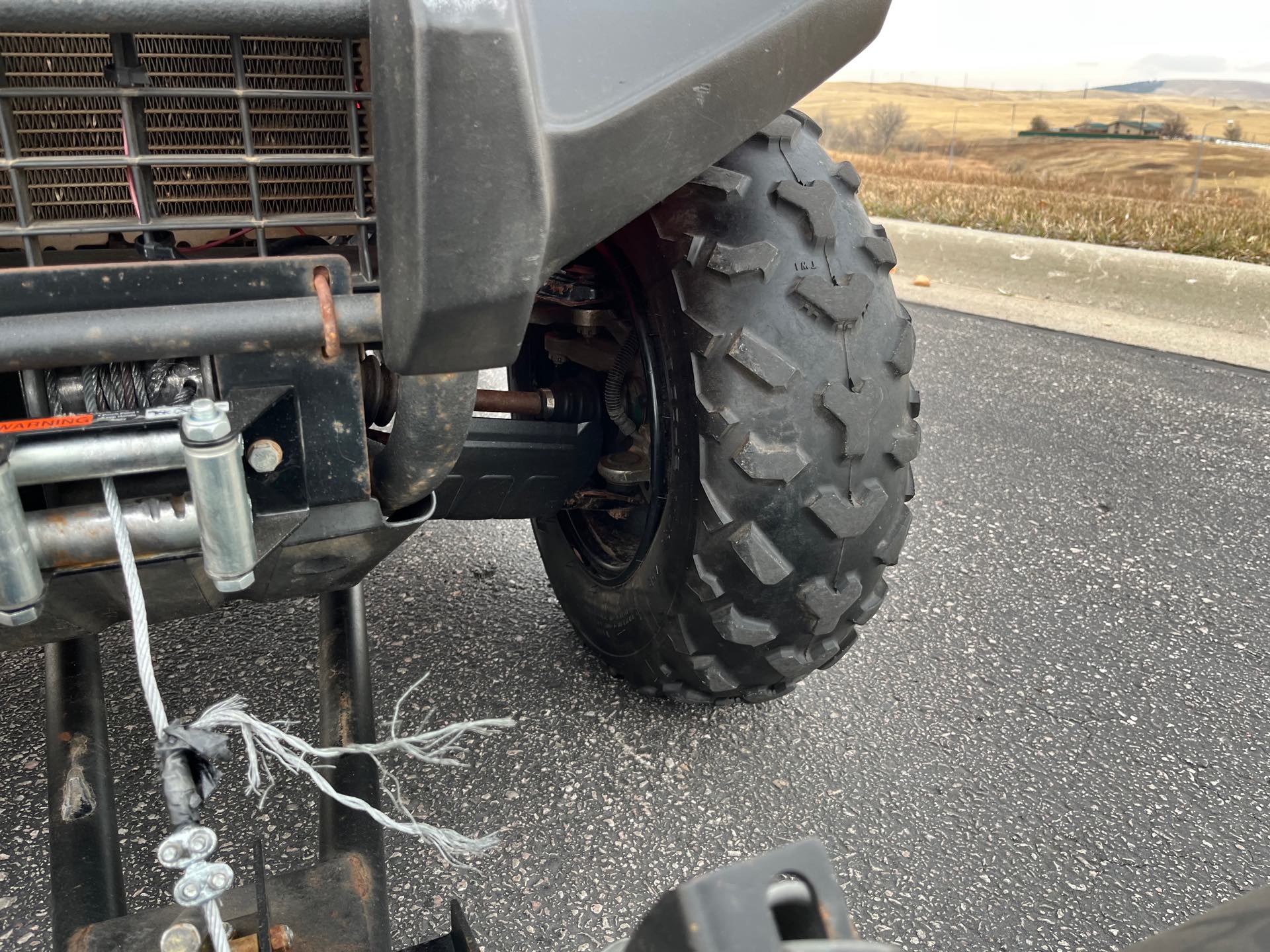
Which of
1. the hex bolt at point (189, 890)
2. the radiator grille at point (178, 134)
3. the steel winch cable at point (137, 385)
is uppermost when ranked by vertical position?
the radiator grille at point (178, 134)

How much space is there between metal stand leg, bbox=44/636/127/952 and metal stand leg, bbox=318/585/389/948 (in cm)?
28

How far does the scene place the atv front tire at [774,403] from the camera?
147cm

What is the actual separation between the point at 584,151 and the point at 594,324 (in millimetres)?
817

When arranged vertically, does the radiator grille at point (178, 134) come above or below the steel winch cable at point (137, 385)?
above

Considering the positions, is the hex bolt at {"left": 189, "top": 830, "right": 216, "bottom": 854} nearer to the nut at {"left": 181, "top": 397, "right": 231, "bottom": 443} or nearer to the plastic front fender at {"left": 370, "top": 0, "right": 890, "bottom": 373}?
the nut at {"left": 181, "top": 397, "right": 231, "bottom": 443}

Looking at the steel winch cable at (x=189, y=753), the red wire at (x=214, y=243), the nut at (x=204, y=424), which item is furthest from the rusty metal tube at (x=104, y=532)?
the red wire at (x=214, y=243)

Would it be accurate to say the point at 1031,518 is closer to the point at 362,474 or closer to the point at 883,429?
the point at 883,429

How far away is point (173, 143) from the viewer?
1125mm

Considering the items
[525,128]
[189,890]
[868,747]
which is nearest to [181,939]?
[189,890]

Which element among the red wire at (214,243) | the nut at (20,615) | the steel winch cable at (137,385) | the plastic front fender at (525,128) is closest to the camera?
the plastic front fender at (525,128)

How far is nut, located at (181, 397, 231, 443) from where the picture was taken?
91cm

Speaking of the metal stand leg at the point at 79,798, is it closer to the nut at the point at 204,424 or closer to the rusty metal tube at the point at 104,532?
the rusty metal tube at the point at 104,532

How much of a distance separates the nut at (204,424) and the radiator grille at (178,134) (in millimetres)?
277

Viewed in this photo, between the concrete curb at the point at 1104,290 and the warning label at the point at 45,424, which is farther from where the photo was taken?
the concrete curb at the point at 1104,290
